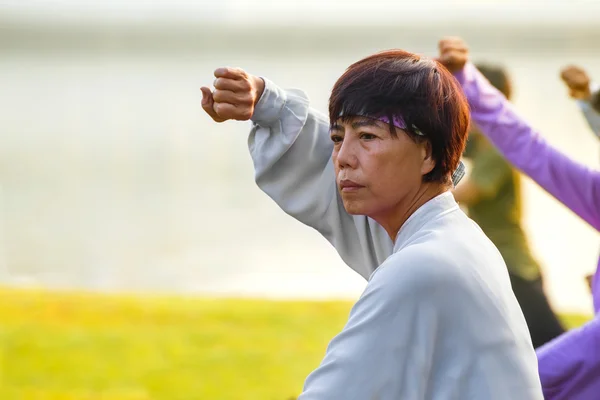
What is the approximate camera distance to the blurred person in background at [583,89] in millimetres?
3203

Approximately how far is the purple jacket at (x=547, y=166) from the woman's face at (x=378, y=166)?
1.02 metres

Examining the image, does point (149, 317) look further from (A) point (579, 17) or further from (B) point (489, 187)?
(A) point (579, 17)

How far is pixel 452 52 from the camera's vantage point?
261 cm

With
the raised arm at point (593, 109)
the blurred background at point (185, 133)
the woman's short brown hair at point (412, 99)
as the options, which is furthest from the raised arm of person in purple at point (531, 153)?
the blurred background at point (185, 133)

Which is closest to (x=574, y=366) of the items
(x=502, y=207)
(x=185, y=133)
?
→ (x=502, y=207)

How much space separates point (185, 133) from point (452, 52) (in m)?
6.85

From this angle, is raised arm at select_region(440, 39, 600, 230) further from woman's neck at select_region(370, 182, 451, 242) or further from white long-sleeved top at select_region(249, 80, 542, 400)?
white long-sleeved top at select_region(249, 80, 542, 400)

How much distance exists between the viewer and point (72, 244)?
8.33m

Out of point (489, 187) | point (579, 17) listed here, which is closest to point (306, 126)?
point (489, 187)

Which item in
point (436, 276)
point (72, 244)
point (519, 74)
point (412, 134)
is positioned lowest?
point (436, 276)

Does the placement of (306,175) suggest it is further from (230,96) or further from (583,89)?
(583,89)

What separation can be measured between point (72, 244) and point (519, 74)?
4278 mm

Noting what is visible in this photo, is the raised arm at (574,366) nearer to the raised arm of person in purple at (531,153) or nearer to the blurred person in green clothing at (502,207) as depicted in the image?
the raised arm of person in purple at (531,153)

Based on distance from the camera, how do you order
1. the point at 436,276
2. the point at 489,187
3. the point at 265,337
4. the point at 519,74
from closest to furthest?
the point at 436,276 → the point at 489,187 → the point at 265,337 → the point at 519,74
